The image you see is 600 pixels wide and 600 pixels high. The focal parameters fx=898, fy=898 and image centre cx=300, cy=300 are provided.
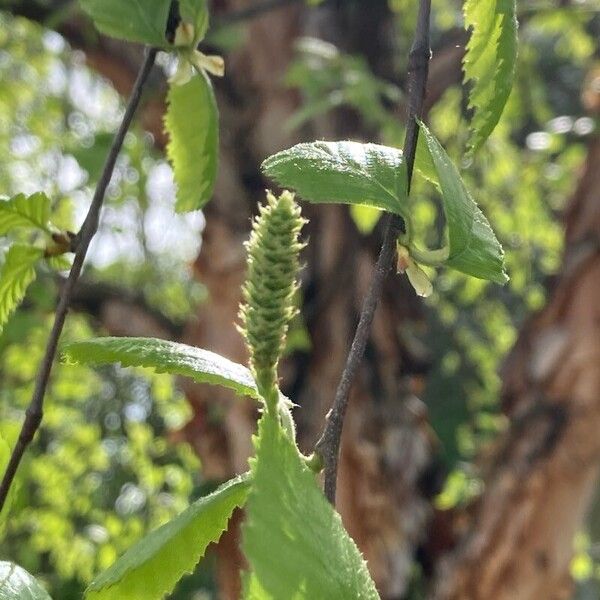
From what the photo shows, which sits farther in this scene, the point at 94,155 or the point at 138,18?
the point at 94,155

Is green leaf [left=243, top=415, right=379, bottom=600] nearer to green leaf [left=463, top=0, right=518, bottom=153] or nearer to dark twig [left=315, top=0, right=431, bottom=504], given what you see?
dark twig [left=315, top=0, right=431, bottom=504]

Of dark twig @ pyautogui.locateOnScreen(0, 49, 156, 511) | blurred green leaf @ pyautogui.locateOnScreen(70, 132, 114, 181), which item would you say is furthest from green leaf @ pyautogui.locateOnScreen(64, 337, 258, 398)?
blurred green leaf @ pyautogui.locateOnScreen(70, 132, 114, 181)

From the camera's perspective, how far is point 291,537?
0.77ft

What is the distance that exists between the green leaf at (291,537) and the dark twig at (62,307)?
164 millimetres

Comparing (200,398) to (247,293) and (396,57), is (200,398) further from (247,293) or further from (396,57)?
(247,293)

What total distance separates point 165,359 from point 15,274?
14 cm

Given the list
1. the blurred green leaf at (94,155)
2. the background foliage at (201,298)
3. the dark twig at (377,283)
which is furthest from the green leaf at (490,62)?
the background foliage at (201,298)

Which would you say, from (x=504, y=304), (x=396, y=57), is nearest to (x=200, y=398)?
(x=396, y=57)

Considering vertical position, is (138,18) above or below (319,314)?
above

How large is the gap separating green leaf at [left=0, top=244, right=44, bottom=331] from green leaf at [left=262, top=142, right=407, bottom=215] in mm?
178

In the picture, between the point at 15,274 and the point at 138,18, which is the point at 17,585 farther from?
the point at 138,18

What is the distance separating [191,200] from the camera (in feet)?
1.60

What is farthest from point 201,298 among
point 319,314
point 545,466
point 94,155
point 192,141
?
point 192,141

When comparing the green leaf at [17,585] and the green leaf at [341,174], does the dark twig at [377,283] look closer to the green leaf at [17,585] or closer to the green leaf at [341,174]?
the green leaf at [341,174]
